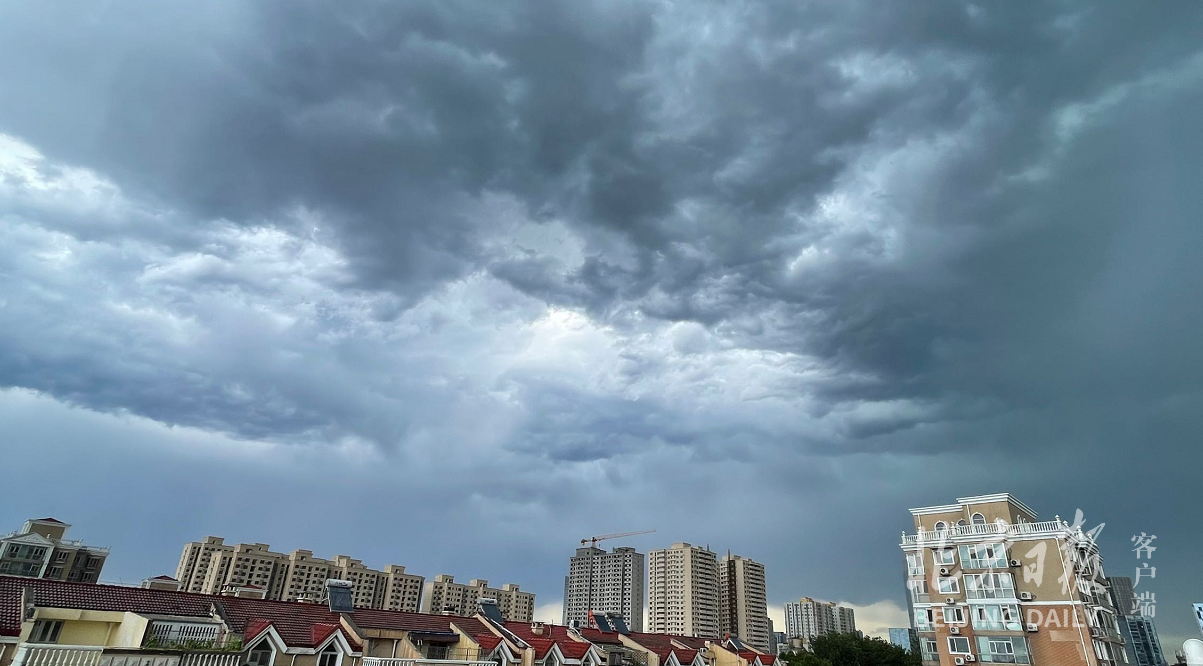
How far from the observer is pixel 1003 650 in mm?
43500

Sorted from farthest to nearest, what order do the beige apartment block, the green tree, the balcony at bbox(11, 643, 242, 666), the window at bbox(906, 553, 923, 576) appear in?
1. the beige apartment block
2. the green tree
3. the window at bbox(906, 553, 923, 576)
4. the balcony at bbox(11, 643, 242, 666)

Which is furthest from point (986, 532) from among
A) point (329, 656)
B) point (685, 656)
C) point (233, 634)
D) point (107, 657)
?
point (107, 657)

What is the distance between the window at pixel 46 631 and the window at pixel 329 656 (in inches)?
415

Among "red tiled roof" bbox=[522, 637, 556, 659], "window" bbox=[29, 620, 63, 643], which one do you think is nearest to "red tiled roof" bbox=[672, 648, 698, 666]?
"red tiled roof" bbox=[522, 637, 556, 659]

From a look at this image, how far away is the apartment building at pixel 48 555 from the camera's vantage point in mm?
78938

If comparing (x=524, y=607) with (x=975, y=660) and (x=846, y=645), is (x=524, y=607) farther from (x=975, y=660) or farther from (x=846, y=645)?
(x=975, y=660)

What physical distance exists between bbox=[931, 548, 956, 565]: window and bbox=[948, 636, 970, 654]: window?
5.44 metres

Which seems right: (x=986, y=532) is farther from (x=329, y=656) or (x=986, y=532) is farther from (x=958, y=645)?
(x=329, y=656)

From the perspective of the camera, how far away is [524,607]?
183 metres

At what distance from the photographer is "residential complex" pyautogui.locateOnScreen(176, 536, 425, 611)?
145 metres

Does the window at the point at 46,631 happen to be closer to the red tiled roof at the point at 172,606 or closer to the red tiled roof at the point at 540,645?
the red tiled roof at the point at 172,606

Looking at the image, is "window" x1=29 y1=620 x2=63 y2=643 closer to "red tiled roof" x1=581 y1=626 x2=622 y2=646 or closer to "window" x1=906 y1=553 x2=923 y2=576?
"red tiled roof" x1=581 y1=626 x2=622 y2=646

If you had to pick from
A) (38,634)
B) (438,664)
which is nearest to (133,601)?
(38,634)

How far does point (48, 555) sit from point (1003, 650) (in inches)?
4371
